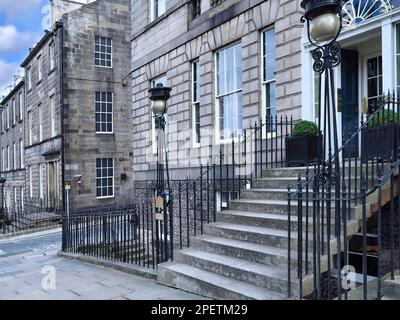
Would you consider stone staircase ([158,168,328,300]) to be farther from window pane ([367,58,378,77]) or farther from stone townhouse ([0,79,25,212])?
stone townhouse ([0,79,25,212])

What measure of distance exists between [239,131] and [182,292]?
16.5 ft

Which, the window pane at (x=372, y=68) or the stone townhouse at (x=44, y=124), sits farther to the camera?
the stone townhouse at (x=44, y=124)

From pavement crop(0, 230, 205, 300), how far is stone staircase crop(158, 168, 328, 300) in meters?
0.31

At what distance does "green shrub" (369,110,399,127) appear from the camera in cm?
530

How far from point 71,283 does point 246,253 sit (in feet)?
11.0

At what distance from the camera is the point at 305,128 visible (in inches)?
288

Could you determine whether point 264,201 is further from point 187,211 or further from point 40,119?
point 40,119

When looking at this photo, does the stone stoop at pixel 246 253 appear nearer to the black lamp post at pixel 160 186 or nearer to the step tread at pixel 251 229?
the step tread at pixel 251 229

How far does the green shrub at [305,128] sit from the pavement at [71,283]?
3.71m

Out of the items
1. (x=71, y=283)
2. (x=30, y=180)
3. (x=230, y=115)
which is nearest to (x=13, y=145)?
(x=30, y=180)

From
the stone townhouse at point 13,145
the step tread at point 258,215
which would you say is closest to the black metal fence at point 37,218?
the stone townhouse at point 13,145

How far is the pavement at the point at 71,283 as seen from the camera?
5734mm

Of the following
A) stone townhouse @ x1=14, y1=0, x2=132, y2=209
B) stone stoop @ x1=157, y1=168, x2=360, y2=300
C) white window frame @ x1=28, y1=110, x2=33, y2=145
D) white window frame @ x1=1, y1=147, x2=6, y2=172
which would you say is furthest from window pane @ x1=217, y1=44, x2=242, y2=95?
white window frame @ x1=1, y1=147, x2=6, y2=172
